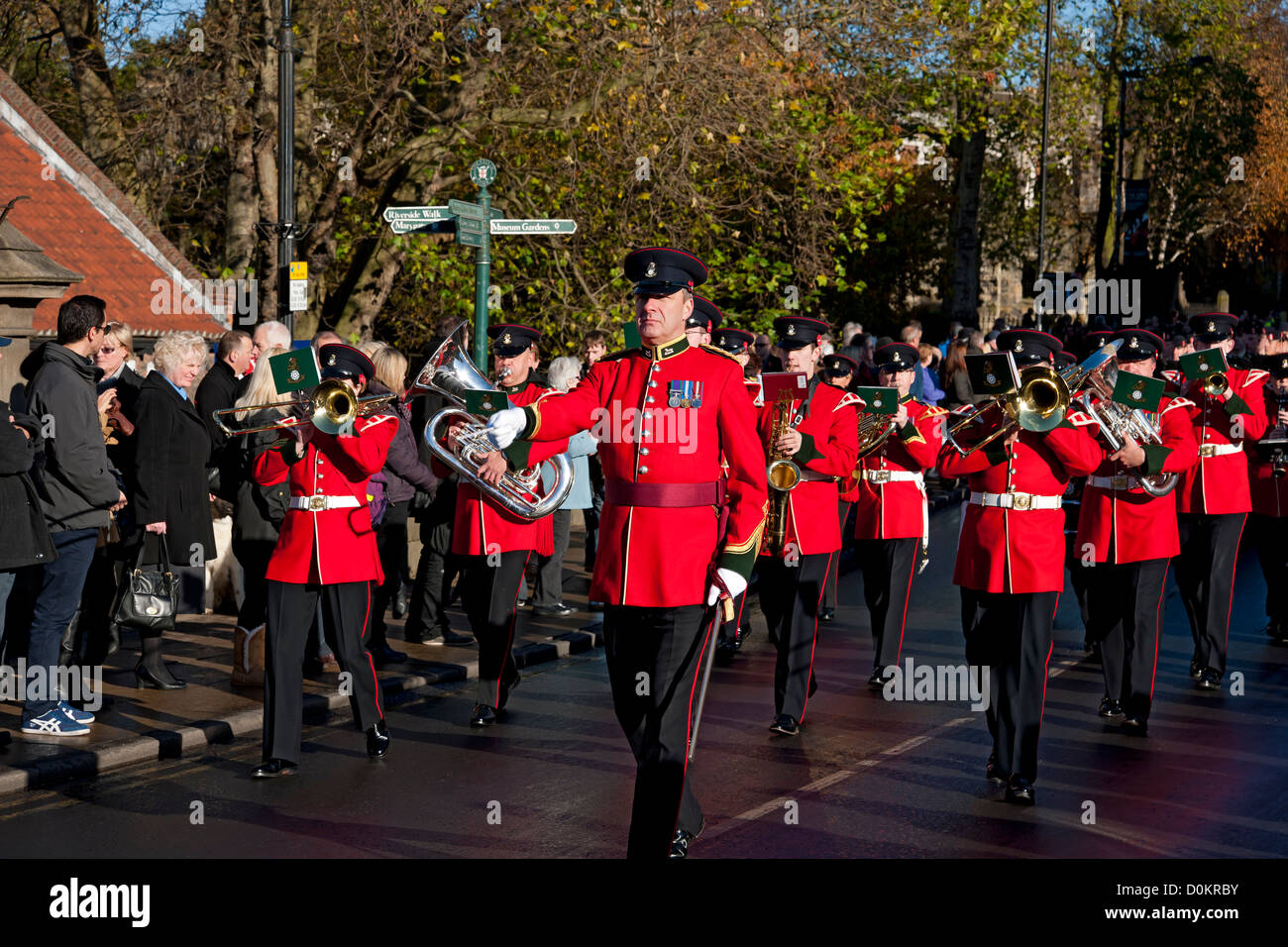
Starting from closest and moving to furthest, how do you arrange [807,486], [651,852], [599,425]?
[651,852] < [599,425] < [807,486]

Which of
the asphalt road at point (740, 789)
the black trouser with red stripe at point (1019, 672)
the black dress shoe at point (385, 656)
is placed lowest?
the asphalt road at point (740, 789)

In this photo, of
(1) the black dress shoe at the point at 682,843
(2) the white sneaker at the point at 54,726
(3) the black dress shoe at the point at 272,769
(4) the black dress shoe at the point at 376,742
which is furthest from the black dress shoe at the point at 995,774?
(2) the white sneaker at the point at 54,726

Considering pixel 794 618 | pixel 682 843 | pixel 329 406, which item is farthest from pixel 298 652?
pixel 794 618

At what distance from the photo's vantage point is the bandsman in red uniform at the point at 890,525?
32.5ft

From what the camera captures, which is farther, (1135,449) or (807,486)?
(807,486)

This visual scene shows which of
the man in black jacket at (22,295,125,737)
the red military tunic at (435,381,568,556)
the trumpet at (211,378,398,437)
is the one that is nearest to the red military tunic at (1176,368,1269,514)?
the red military tunic at (435,381,568,556)

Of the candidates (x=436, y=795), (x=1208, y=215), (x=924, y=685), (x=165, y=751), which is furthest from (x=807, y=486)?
(x=1208, y=215)

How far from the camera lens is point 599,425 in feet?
20.2

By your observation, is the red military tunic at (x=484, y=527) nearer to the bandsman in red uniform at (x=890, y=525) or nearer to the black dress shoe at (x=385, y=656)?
the black dress shoe at (x=385, y=656)

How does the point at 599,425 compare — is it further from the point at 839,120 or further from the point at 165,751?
the point at 839,120

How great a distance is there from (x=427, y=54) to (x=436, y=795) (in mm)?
12221

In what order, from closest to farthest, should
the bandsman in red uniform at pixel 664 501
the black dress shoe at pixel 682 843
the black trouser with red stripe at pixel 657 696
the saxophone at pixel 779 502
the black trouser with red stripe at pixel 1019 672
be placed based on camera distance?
the black trouser with red stripe at pixel 657 696 → the bandsman in red uniform at pixel 664 501 → the black dress shoe at pixel 682 843 → the black trouser with red stripe at pixel 1019 672 → the saxophone at pixel 779 502

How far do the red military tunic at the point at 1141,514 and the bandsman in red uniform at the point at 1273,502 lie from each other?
267cm
